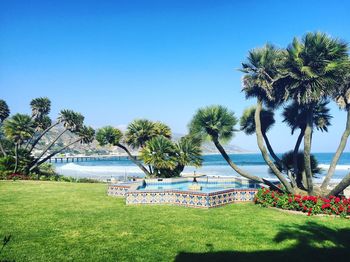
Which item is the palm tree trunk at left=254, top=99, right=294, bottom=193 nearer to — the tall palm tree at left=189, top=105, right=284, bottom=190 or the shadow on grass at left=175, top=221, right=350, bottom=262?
the tall palm tree at left=189, top=105, right=284, bottom=190

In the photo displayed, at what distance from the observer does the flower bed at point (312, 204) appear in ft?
42.5

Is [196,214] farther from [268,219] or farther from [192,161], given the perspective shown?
[192,161]

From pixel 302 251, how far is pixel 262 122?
33.6 feet

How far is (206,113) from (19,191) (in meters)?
14.9

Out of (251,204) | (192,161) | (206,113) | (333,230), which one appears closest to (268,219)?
(333,230)

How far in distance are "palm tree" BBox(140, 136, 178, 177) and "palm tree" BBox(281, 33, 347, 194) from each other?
1302cm

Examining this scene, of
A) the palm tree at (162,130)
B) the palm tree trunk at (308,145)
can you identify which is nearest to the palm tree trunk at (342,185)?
the palm tree trunk at (308,145)

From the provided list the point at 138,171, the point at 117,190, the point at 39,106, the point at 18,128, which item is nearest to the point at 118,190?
the point at 117,190

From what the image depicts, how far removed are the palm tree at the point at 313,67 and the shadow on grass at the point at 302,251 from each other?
464 cm

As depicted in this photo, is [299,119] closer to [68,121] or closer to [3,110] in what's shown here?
[68,121]

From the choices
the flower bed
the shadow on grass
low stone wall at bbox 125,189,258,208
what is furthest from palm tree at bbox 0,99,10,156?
the shadow on grass

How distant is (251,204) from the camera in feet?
53.0

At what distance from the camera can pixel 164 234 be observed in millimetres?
10078

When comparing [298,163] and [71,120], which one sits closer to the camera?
[298,163]
